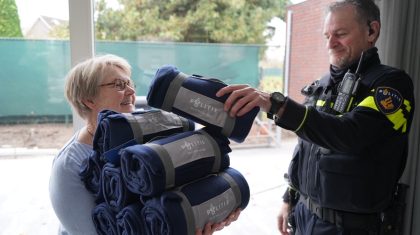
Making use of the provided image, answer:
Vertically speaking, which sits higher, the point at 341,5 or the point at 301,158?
the point at 341,5

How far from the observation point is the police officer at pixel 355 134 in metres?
1.21

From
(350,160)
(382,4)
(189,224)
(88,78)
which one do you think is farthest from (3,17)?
(382,4)

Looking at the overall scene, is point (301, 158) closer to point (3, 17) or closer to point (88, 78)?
point (88, 78)

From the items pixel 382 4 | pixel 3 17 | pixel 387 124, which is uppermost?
pixel 382 4

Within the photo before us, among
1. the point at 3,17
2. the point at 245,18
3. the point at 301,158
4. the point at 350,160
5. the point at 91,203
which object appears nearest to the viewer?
the point at 91,203

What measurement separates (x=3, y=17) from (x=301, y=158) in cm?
165

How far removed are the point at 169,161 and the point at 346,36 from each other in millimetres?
971

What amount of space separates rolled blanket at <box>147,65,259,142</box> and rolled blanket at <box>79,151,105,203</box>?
0.23m

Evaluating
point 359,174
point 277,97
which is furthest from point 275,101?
point 359,174

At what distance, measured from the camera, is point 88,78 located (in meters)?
1.21

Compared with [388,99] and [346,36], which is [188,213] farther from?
[346,36]

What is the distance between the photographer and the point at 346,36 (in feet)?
4.60

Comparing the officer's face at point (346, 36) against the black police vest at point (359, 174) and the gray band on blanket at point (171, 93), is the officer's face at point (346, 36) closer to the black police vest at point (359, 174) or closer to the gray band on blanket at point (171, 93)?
the black police vest at point (359, 174)

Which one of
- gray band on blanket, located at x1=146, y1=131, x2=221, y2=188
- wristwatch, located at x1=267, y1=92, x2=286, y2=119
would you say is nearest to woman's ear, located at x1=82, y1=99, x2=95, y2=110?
gray band on blanket, located at x1=146, y1=131, x2=221, y2=188
